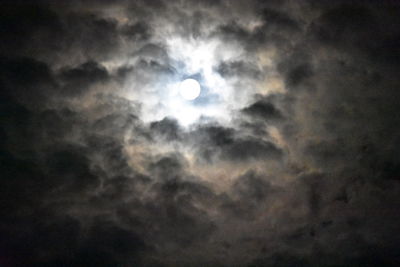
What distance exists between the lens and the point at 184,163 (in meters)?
10.2

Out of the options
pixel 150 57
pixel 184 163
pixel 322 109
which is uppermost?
pixel 150 57

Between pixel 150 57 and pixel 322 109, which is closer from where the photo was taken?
pixel 150 57

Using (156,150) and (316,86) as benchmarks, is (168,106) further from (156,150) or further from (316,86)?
(316,86)

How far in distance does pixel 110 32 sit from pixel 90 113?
2.37 m

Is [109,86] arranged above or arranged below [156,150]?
above

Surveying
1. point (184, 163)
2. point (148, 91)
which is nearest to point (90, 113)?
point (148, 91)

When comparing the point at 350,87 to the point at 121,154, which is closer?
the point at 350,87

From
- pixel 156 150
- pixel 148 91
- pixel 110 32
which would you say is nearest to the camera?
pixel 110 32

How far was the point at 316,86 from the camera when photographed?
9086 mm

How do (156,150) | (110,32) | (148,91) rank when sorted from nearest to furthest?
(110,32), (148,91), (156,150)

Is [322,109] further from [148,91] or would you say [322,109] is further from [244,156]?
[148,91]

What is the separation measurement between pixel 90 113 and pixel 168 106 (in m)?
2.19

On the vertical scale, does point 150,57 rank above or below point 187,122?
above

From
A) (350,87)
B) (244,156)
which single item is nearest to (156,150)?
(244,156)
